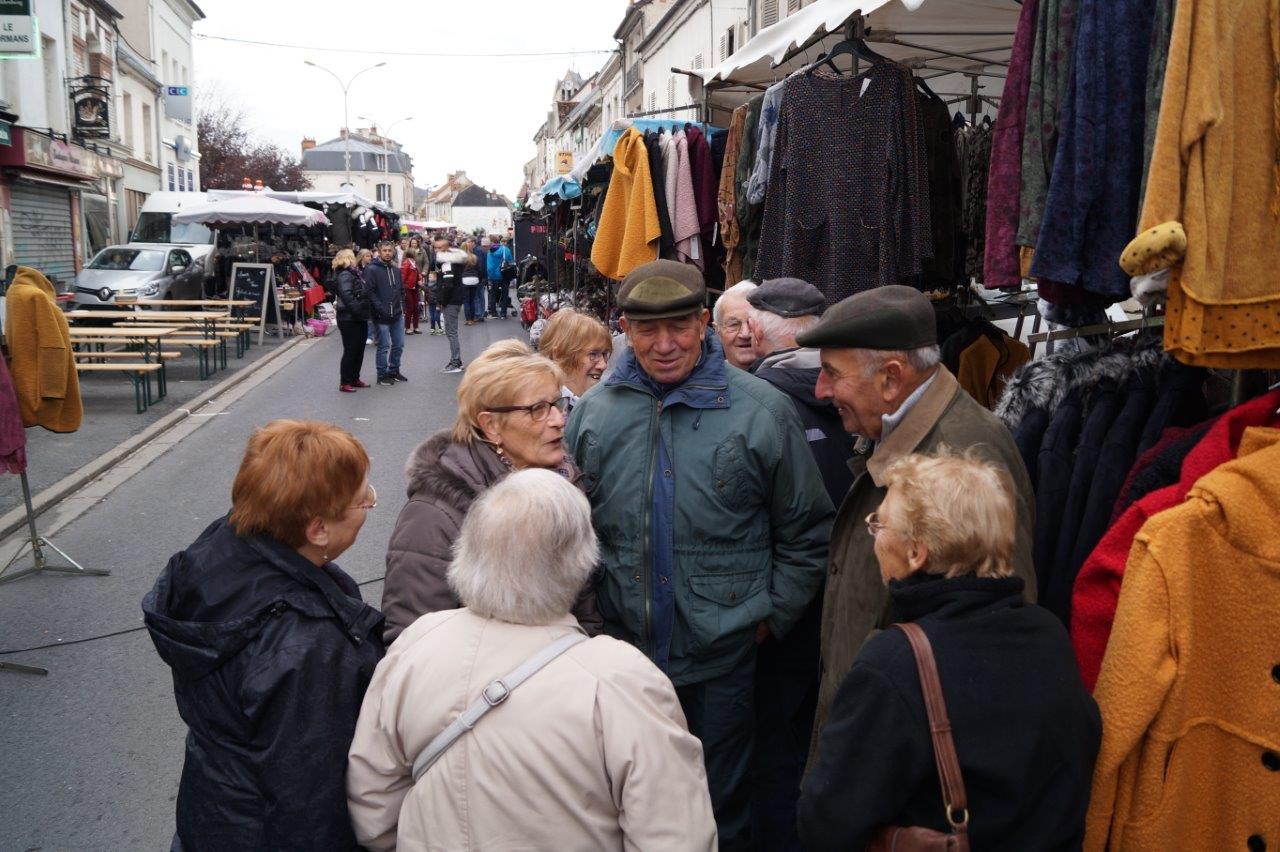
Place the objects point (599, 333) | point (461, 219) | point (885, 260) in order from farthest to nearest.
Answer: point (461, 219)
point (599, 333)
point (885, 260)

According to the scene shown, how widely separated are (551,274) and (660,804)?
1374 cm

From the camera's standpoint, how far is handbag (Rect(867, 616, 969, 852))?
1985mm

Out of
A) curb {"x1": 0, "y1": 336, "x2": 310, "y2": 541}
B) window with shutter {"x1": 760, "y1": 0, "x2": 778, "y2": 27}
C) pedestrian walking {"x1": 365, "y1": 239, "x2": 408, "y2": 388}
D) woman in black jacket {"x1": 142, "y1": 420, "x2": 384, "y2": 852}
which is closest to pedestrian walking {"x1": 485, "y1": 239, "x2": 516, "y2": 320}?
window with shutter {"x1": 760, "y1": 0, "x2": 778, "y2": 27}

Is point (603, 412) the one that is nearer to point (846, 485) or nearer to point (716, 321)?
point (846, 485)

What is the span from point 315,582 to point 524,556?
0.58m

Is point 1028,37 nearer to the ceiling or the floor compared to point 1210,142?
nearer to the ceiling

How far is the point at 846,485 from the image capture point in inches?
146

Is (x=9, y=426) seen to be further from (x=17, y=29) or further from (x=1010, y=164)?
(x=17, y=29)

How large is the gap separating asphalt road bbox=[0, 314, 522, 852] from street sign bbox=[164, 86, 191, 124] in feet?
96.3

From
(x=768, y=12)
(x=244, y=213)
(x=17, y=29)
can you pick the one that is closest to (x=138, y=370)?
(x=17, y=29)

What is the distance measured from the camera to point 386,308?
15117 mm

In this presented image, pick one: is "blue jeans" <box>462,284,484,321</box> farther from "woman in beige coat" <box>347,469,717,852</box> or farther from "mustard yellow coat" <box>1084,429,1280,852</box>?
"mustard yellow coat" <box>1084,429,1280,852</box>

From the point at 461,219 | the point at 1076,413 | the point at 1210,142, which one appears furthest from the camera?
the point at 461,219

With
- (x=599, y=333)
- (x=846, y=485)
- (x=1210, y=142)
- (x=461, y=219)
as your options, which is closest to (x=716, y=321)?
(x=599, y=333)
